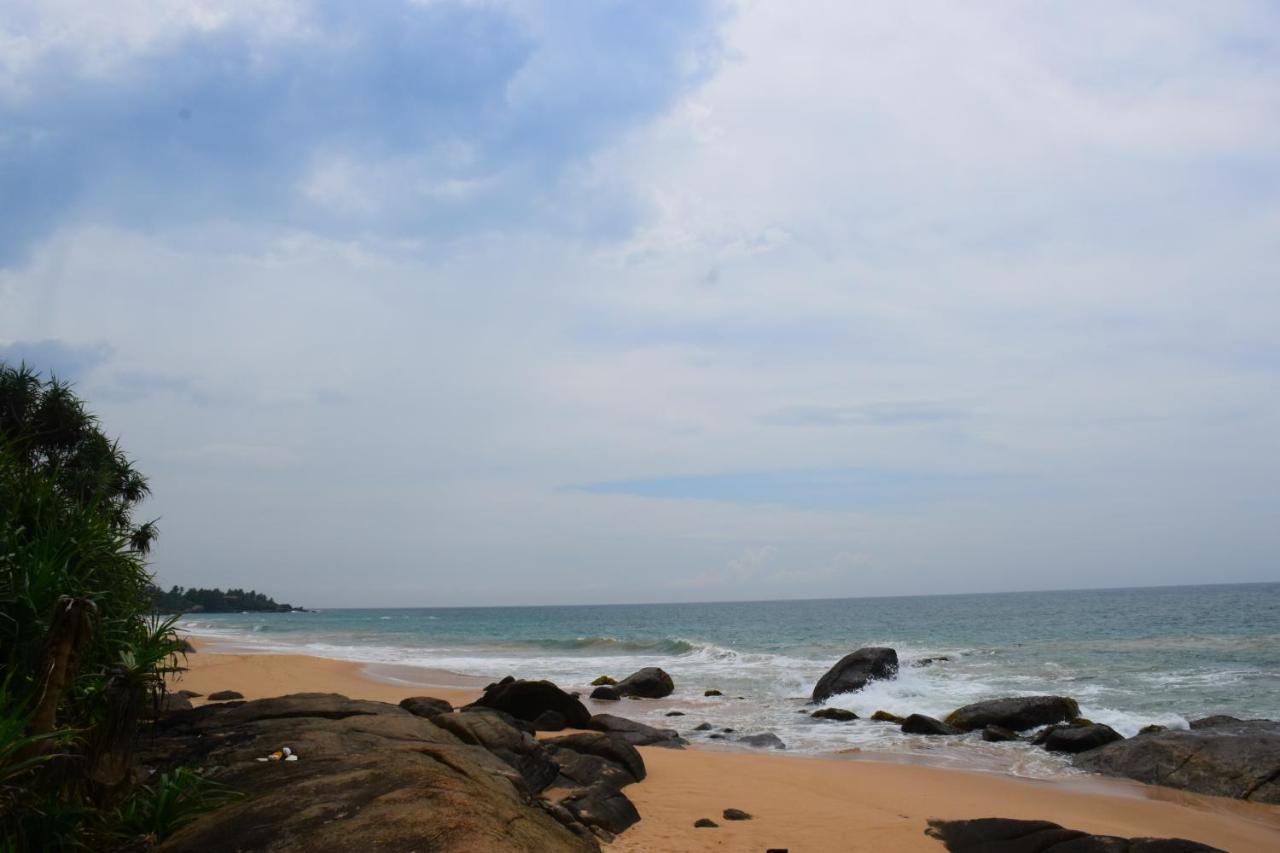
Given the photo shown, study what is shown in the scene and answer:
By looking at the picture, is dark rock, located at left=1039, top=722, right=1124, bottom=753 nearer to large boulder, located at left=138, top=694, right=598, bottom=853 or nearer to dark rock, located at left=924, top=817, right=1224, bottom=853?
dark rock, located at left=924, top=817, right=1224, bottom=853

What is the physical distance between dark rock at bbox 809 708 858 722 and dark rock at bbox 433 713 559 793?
11.4 m

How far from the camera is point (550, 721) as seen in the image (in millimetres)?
16438

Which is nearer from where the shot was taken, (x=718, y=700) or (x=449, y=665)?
(x=718, y=700)

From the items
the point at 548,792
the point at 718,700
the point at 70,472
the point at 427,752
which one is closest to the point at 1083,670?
the point at 718,700

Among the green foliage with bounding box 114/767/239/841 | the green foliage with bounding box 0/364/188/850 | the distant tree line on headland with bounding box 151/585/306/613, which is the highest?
the green foliage with bounding box 0/364/188/850

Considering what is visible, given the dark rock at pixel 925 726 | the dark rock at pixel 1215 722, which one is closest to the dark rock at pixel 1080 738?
the dark rock at pixel 925 726

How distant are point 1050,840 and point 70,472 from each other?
21632 millimetres

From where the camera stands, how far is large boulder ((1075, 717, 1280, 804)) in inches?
516

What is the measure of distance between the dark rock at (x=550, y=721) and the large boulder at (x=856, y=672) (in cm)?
1016

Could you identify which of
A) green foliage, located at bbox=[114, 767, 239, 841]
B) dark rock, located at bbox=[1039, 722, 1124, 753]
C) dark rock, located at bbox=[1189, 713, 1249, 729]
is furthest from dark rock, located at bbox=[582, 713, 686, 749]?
dark rock, located at bbox=[1189, 713, 1249, 729]

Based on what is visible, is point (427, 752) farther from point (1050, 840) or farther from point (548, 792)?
point (1050, 840)

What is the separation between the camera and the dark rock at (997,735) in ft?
57.6

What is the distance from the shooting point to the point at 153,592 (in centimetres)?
980

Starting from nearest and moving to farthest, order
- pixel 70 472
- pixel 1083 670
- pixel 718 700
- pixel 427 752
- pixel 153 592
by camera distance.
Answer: pixel 427 752 → pixel 153 592 → pixel 70 472 → pixel 718 700 → pixel 1083 670
